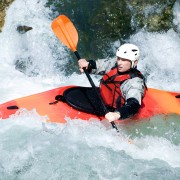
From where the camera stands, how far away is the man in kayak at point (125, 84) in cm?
453

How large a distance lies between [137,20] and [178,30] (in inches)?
27.9

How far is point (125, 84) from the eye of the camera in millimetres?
4715

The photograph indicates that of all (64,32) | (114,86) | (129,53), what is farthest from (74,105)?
(64,32)

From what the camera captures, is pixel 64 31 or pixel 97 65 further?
pixel 64 31

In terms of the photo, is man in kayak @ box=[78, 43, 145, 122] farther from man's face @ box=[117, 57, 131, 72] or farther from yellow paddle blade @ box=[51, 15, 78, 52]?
yellow paddle blade @ box=[51, 15, 78, 52]

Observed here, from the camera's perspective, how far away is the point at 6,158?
4.29m

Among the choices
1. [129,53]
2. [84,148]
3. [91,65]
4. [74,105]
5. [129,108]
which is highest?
[129,53]

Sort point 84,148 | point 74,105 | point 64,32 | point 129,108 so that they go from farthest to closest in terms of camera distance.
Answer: point 64,32, point 74,105, point 84,148, point 129,108

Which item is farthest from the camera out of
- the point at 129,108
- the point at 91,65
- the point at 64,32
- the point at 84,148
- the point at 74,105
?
the point at 64,32

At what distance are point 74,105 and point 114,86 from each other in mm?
505

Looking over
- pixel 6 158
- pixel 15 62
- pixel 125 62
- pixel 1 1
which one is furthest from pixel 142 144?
pixel 1 1

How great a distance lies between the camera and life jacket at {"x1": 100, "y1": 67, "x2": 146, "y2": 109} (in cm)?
475

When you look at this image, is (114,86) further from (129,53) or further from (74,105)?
(74,105)

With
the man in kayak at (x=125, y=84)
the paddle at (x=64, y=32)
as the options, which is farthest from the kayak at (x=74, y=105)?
the paddle at (x=64, y=32)
